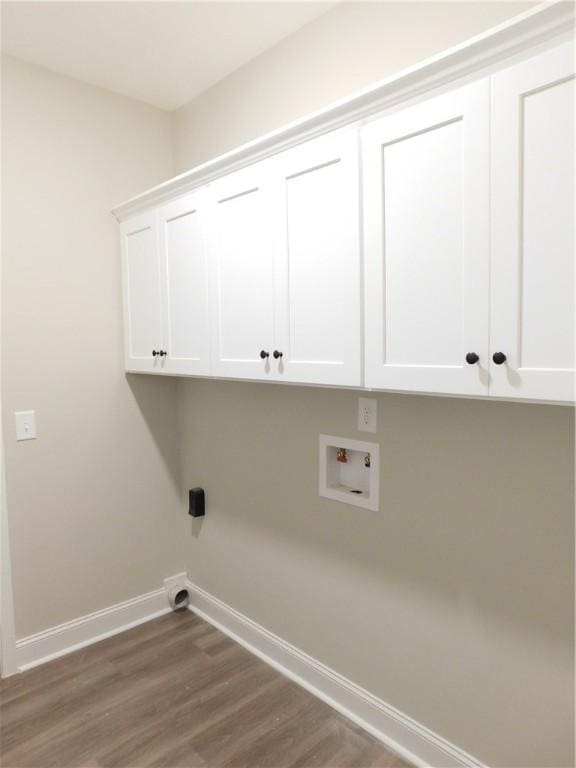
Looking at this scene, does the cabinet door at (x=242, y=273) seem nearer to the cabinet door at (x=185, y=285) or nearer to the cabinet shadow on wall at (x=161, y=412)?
the cabinet door at (x=185, y=285)

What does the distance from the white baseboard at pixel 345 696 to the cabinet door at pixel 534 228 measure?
1.36m

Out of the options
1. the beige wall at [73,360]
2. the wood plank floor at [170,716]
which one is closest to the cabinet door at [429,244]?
the wood plank floor at [170,716]

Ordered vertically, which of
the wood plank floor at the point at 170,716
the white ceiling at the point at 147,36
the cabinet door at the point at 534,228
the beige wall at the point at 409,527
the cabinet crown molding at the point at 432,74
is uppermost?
the white ceiling at the point at 147,36

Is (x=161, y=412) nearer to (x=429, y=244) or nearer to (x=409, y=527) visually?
(x=409, y=527)

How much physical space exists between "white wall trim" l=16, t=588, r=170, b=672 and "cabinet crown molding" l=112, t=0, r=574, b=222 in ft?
7.37

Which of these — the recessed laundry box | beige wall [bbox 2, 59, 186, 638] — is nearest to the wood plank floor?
beige wall [bbox 2, 59, 186, 638]

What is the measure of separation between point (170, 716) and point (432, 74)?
95.8 inches

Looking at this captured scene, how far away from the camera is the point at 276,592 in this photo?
7.73 ft

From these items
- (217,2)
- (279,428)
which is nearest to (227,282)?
Answer: (279,428)

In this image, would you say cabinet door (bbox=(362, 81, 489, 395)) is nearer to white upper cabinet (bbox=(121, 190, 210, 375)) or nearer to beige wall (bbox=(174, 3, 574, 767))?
beige wall (bbox=(174, 3, 574, 767))

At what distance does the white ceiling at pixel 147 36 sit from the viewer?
1.93 meters

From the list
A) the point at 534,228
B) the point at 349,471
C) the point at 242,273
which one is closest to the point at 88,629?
the point at 349,471

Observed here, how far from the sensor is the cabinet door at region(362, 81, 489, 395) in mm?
1220

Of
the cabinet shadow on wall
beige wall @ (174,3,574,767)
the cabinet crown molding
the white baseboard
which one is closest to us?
the cabinet crown molding
